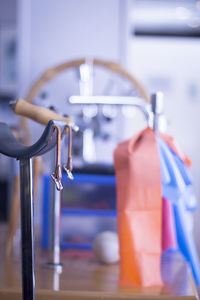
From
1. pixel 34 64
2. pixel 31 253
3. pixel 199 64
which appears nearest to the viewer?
pixel 31 253

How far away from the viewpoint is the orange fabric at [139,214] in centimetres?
102

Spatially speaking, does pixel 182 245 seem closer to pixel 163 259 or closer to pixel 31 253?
pixel 163 259

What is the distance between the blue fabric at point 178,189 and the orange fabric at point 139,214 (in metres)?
0.02

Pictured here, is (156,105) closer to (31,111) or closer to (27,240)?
(31,111)

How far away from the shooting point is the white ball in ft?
3.84

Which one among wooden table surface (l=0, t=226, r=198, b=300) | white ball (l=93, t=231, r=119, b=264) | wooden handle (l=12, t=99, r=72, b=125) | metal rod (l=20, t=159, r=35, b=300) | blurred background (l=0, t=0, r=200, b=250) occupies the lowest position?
wooden table surface (l=0, t=226, r=198, b=300)

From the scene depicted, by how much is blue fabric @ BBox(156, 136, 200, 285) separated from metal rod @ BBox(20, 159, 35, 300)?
Result: 36cm

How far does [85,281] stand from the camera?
3.31 feet

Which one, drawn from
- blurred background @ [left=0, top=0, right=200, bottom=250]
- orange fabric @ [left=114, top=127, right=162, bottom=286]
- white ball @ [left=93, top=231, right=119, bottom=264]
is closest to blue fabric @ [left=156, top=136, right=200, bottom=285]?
orange fabric @ [left=114, top=127, right=162, bottom=286]

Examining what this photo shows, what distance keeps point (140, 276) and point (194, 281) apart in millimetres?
172

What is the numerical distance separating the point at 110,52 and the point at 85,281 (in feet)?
3.70

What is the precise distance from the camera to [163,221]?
116 cm

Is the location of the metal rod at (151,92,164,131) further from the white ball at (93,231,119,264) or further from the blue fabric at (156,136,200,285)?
the white ball at (93,231,119,264)

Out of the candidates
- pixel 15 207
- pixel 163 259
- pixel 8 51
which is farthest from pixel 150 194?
pixel 8 51
